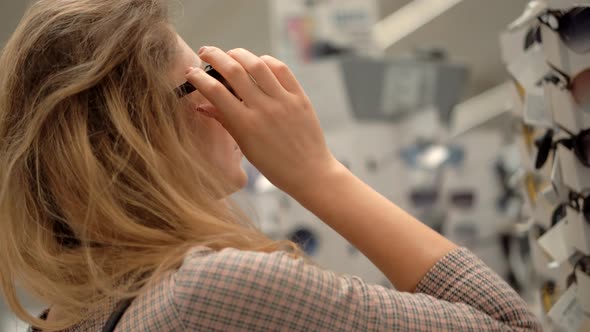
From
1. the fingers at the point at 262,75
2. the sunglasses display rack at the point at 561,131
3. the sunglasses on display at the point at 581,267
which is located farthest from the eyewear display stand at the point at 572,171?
the fingers at the point at 262,75

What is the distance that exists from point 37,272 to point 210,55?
0.35 m

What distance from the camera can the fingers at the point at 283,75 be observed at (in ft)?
3.12

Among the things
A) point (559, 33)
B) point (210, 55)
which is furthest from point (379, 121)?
point (210, 55)

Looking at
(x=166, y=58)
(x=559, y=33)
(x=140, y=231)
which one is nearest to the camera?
(x=140, y=231)

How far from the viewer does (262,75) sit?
93 centimetres

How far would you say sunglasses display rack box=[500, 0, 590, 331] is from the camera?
1152 millimetres

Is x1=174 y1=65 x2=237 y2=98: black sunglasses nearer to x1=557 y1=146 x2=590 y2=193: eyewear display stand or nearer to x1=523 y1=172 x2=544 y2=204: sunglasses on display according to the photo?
x1=557 y1=146 x2=590 y2=193: eyewear display stand

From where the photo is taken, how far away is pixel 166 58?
1017 mm

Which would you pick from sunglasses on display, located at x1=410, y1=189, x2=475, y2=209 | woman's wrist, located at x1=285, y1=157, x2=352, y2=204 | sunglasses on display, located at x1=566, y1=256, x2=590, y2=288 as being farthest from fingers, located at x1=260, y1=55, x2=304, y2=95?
sunglasses on display, located at x1=410, y1=189, x2=475, y2=209

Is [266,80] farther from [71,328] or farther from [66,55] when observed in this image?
[71,328]

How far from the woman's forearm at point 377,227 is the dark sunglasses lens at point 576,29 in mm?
428

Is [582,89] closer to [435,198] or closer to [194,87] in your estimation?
[194,87]

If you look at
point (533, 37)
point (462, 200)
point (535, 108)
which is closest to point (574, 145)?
point (535, 108)

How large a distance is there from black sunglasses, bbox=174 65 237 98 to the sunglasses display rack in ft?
1.84
